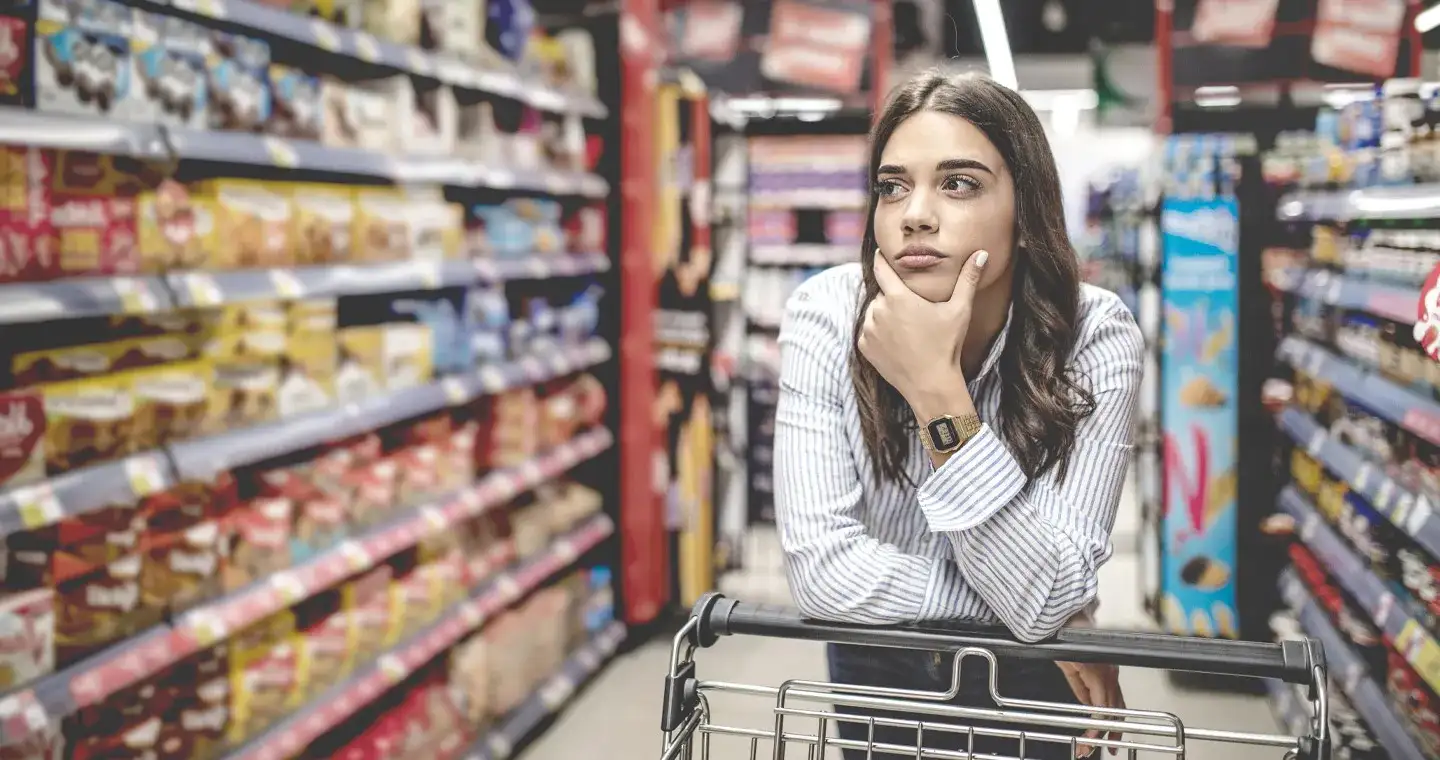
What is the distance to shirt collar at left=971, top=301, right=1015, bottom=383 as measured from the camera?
64.4 inches

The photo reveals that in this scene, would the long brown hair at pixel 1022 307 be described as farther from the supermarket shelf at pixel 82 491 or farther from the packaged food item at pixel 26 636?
the packaged food item at pixel 26 636

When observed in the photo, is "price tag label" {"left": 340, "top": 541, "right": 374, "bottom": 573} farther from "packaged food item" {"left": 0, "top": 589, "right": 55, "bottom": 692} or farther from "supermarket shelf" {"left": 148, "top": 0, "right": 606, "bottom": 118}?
"supermarket shelf" {"left": 148, "top": 0, "right": 606, "bottom": 118}

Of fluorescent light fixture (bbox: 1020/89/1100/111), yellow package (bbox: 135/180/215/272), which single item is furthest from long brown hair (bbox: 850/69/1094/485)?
fluorescent light fixture (bbox: 1020/89/1100/111)

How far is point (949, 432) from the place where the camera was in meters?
1.44

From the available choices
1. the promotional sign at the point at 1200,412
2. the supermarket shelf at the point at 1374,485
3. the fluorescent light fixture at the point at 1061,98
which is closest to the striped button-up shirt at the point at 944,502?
the supermarket shelf at the point at 1374,485

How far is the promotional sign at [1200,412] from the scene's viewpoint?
4.62 metres

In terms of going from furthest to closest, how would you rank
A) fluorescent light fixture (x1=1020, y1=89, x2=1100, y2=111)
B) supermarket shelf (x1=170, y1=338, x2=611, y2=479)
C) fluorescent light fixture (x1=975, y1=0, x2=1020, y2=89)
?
fluorescent light fixture (x1=1020, y1=89, x2=1100, y2=111) < fluorescent light fixture (x1=975, y1=0, x2=1020, y2=89) < supermarket shelf (x1=170, y1=338, x2=611, y2=479)

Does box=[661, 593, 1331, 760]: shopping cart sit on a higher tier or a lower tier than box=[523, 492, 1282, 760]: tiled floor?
higher

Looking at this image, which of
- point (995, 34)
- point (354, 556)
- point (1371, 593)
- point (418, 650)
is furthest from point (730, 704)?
point (995, 34)

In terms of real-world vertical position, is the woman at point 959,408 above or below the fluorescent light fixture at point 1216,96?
below

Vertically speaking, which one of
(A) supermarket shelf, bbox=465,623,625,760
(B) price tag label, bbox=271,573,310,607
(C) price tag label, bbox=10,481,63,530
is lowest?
(A) supermarket shelf, bbox=465,623,625,760

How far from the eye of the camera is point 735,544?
19.8 ft

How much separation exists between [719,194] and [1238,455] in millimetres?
2524

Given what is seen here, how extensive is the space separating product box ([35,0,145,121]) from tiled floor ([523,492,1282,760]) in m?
2.16
